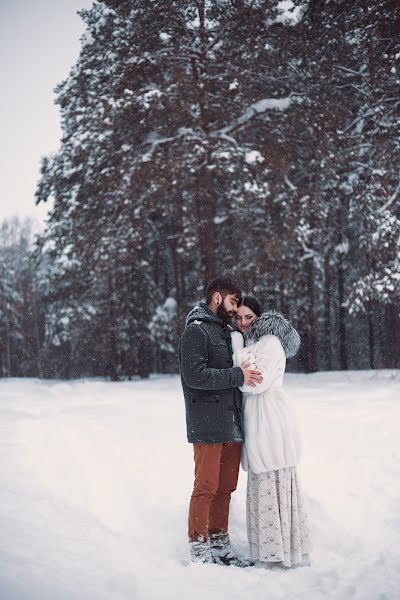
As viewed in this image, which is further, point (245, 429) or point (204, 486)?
point (245, 429)

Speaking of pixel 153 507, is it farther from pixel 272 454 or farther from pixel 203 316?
pixel 203 316

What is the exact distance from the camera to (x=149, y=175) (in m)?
12.5

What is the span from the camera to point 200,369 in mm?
4309

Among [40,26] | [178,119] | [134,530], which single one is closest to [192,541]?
[134,530]

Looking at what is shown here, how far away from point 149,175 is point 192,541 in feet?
30.9

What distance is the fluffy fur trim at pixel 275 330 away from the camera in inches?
178

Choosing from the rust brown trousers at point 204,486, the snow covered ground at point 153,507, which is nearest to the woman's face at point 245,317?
the rust brown trousers at point 204,486

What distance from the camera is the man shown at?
4348 mm

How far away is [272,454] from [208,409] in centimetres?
62

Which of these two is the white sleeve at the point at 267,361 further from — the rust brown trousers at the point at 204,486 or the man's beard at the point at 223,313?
the rust brown trousers at the point at 204,486

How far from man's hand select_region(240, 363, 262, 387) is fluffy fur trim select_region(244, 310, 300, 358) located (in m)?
0.31

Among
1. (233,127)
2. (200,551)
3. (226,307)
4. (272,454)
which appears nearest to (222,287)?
(226,307)

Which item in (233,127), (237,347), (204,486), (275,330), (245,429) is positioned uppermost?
(233,127)

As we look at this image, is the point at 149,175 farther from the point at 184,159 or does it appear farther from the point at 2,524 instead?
the point at 2,524
